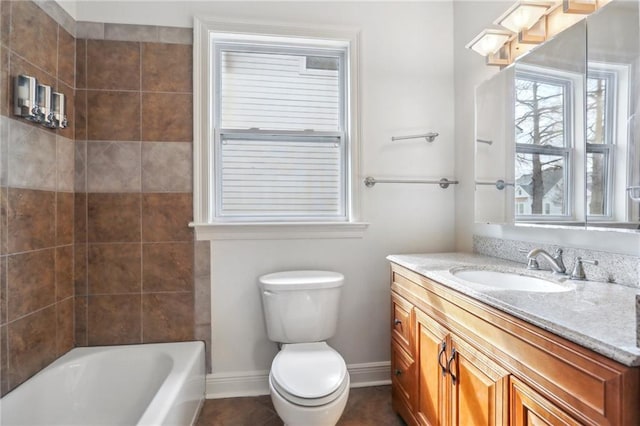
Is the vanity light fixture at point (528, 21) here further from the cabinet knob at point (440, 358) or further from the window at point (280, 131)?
the cabinet knob at point (440, 358)

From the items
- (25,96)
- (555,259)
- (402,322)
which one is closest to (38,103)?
(25,96)

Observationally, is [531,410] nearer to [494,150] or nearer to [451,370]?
[451,370]

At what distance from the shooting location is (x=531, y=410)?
0.84 m

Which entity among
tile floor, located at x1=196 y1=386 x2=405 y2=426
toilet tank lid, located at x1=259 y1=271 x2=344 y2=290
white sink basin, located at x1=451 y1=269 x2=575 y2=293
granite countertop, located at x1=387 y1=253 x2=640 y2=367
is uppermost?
granite countertop, located at x1=387 y1=253 x2=640 y2=367

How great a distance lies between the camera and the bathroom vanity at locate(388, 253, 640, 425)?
660mm

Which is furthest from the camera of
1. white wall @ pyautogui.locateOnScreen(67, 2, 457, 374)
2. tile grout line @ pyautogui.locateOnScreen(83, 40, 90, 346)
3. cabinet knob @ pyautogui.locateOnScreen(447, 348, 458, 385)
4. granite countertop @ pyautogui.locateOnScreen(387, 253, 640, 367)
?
white wall @ pyautogui.locateOnScreen(67, 2, 457, 374)

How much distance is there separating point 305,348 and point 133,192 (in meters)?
1.30

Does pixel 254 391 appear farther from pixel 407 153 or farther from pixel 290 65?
pixel 290 65

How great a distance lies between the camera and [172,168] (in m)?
1.92

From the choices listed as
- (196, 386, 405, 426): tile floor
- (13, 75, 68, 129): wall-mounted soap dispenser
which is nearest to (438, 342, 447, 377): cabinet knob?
(196, 386, 405, 426): tile floor

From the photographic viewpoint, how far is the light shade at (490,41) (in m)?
1.63

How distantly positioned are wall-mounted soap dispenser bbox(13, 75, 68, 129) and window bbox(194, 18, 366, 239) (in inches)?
27.2

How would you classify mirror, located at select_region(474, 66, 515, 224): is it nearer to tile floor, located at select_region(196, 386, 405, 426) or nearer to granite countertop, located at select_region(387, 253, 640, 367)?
granite countertop, located at select_region(387, 253, 640, 367)

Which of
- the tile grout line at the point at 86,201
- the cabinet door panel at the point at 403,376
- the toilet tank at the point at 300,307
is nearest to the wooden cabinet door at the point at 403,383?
the cabinet door panel at the point at 403,376
